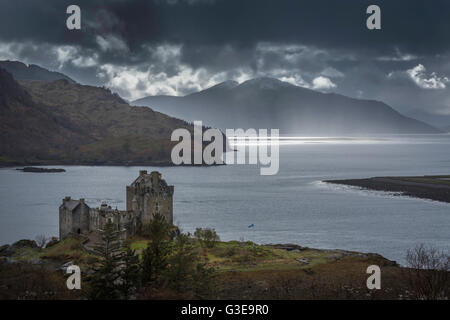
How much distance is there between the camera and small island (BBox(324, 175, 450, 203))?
142 m

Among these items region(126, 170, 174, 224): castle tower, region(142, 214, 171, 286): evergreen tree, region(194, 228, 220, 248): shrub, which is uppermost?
region(126, 170, 174, 224): castle tower

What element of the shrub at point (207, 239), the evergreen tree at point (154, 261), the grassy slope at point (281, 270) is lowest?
the grassy slope at point (281, 270)

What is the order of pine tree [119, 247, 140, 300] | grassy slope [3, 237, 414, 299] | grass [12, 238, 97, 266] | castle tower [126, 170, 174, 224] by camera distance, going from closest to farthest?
pine tree [119, 247, 140, 300] < grassy slope [3, 237, 414, 299] < grass [12, 238, 97, 266] < castle tower [126, 170, 174, 224]

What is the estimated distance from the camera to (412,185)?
16125 cm

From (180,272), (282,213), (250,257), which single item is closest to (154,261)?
(180,272)

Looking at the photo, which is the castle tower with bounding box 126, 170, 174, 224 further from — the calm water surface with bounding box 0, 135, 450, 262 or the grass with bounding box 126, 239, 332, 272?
the calm water surface with bounding box 0, 135, 450, 262

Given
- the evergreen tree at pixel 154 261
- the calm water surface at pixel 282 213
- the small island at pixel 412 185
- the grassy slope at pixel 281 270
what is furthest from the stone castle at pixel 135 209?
the small island at pixel 412 185

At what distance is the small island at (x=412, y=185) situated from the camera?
142337mm

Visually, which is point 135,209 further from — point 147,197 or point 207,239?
point 207,239

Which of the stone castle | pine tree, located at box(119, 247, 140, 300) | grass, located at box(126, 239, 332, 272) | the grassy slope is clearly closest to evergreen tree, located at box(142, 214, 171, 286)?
pine tree, located at box(119, 247, 140, 300)

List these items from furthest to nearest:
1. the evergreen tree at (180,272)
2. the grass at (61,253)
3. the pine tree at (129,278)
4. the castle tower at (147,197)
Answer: the castle tower at (147,197) < the grass at (61,253) < the evergreen tree at (180,272) < the pine tree at (129,278)

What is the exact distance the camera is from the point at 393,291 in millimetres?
48875

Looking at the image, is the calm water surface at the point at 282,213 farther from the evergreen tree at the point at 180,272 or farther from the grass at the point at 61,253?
the evergreen tree at the point at 180,272
